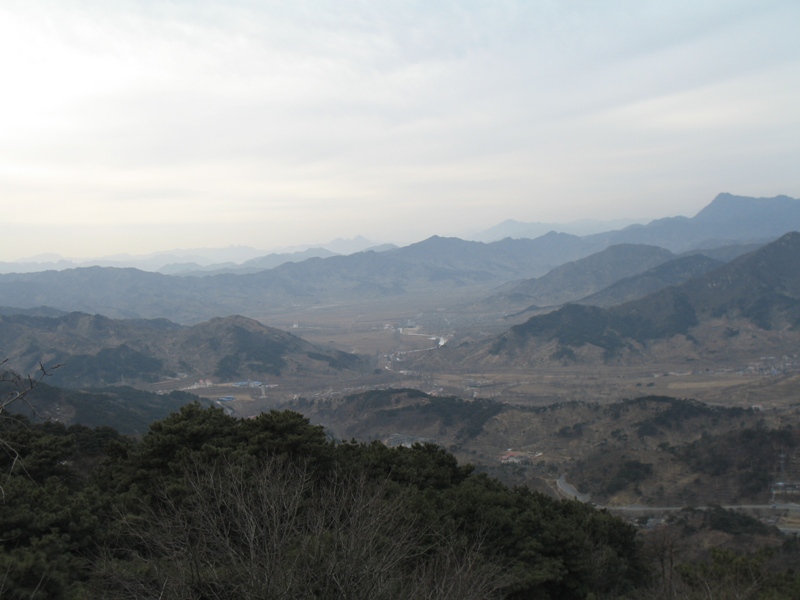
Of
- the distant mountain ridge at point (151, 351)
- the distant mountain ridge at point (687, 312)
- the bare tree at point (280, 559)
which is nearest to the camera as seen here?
the bare tree at point (280, 559)

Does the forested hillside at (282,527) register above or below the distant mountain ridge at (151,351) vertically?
above

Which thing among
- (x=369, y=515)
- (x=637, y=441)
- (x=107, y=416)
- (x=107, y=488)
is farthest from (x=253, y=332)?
(x=369, y=515)

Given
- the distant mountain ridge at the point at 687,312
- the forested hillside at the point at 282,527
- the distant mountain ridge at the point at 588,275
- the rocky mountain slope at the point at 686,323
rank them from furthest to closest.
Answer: the distant mountain ridge at the point at 588,275
the distant mountain ridge at the point at 687,312
the rocky mountain slope at the point at 686,323
the forested hillside at the point at 282,527

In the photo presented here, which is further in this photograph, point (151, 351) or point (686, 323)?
point (686, 323)

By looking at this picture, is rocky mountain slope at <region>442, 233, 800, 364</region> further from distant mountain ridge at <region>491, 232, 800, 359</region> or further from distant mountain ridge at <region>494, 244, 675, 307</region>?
distant mountain ridge at <region>494, 244, 675, 307</region>

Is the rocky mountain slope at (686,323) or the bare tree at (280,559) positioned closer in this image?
the bare tree at (280,559)

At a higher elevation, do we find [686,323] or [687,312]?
[687,312]

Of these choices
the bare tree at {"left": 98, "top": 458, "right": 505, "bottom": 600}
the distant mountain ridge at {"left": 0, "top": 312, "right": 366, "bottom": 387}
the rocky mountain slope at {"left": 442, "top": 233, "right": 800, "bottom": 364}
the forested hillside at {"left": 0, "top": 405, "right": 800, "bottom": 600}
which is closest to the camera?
the bare tree at {"left": 98, "top": 458, "right": 505, "bottom": 600}

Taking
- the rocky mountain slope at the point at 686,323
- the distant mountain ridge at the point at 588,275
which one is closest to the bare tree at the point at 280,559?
the rocky mountain slope at the point at 686,323

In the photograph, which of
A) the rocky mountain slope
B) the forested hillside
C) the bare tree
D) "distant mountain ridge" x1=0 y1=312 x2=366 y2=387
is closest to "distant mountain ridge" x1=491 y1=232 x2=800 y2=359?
the rocky mountain slope

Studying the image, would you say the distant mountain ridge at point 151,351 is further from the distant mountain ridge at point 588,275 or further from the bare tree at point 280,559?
the distant mountain ridge at point 588,275

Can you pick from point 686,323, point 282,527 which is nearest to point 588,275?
point 686,323

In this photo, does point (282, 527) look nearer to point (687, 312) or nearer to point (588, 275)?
point (687, 312)

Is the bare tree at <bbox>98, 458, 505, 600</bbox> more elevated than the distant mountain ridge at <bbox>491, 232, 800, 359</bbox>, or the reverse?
the bare tree at <bbox>98, 458, 505, 600</bbox>
